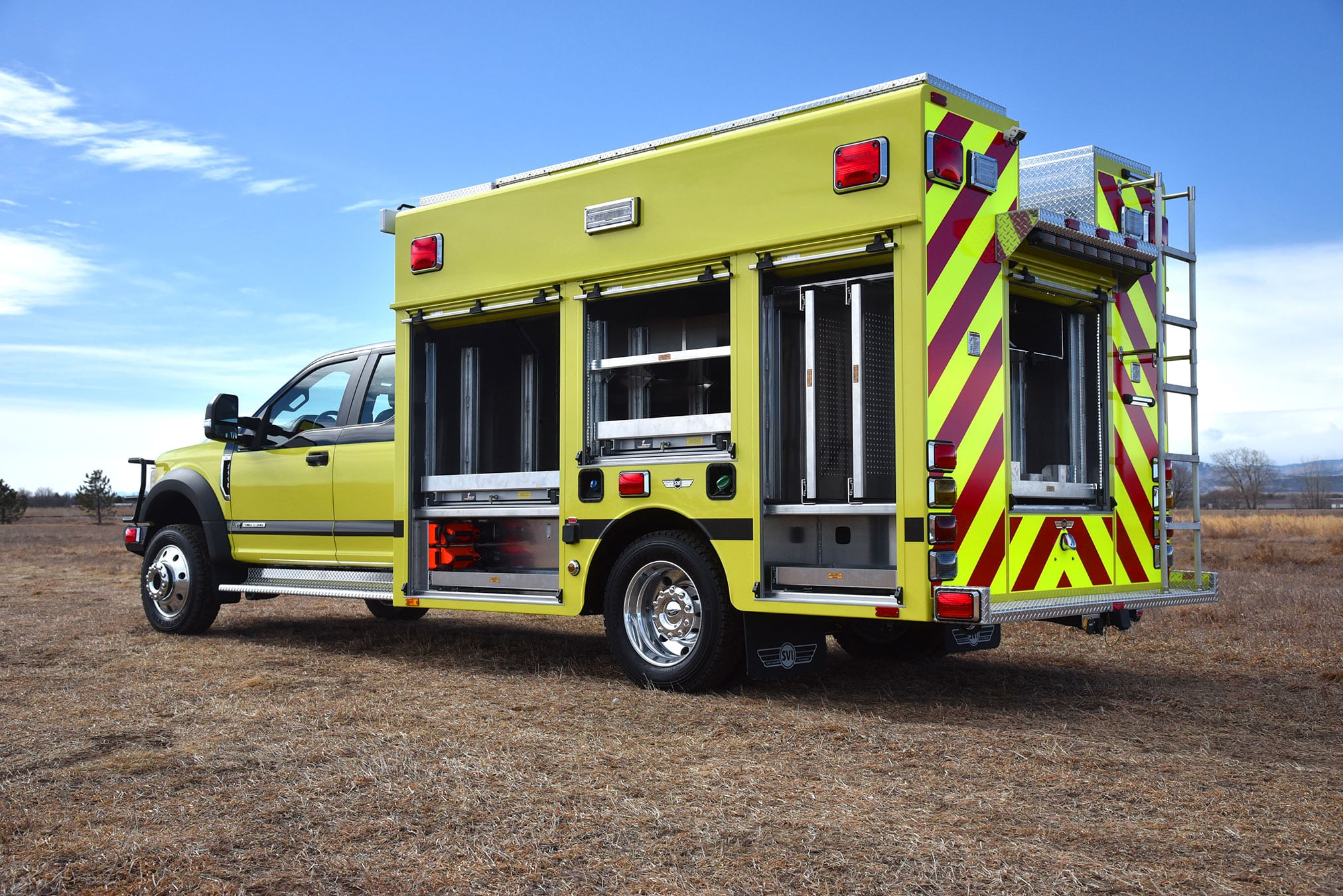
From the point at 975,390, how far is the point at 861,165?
4.28 ft

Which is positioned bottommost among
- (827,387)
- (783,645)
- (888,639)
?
(888,639)

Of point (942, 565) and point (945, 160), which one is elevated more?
point (945, 160)

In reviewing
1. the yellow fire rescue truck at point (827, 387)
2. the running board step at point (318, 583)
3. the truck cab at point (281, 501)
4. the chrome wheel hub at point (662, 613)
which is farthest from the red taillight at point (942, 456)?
the running board step at point (318, 583)

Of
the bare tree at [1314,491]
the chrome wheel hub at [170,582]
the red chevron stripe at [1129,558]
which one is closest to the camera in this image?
the red chevron stripe at [1129,558]

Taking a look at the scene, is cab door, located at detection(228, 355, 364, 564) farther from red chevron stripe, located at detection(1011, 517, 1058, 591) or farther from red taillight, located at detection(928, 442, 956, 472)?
red chevron stripe, located at detection(1011, 517, 1058, 591)

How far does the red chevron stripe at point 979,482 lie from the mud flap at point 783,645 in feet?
3.75

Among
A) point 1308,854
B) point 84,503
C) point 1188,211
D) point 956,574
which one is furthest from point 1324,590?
point 84,503

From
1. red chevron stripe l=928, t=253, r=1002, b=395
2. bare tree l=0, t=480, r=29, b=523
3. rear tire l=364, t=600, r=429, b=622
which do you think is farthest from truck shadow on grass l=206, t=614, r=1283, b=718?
bare tree l=0, t=480, r=29, b=523

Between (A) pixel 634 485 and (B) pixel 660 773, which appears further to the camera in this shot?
(A) pixel 634 485

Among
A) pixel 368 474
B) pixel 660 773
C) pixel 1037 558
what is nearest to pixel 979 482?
pixel 1037 558

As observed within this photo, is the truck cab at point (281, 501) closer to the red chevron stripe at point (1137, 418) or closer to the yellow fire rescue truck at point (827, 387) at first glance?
the yellow fire rescue truck at point (827, 387)

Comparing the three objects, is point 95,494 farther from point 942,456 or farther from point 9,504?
point 942,456

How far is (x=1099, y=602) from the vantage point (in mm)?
6375

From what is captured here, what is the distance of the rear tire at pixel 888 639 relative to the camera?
7.42 m
